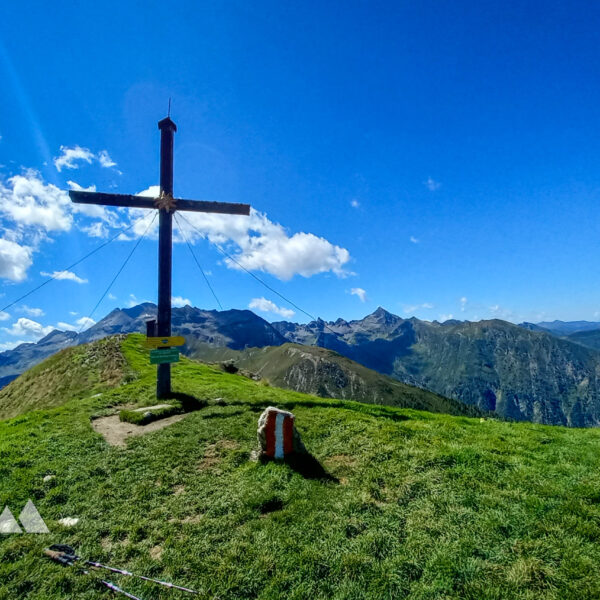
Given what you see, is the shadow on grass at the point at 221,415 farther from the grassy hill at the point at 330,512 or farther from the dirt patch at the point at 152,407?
the dirt patch at the point at 152,407

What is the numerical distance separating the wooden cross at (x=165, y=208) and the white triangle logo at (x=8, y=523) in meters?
11.1

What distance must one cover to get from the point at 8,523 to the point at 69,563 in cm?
283

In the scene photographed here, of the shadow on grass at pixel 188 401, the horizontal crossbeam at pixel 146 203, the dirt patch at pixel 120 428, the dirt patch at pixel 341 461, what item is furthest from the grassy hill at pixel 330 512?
the horizontal crossbeam at pixel 146 203

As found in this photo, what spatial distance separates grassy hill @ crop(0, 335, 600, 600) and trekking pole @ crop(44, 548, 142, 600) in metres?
0.14

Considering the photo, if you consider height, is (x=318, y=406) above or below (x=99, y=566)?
above

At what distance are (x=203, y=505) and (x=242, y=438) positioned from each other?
4563mm

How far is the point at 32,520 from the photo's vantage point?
8398 mm

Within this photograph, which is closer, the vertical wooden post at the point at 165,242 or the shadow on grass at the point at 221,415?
the shadow on grass at the point at 221,415

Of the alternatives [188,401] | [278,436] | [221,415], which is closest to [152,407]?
[188,401]

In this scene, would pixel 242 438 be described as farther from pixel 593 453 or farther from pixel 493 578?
pixel 593 453

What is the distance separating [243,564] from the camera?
21.8ft

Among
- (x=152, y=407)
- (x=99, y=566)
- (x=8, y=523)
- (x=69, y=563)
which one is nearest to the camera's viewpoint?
(x=99, y=566)

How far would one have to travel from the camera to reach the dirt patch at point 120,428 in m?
14.0

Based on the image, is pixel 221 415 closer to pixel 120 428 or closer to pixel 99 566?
pixel 120 428
